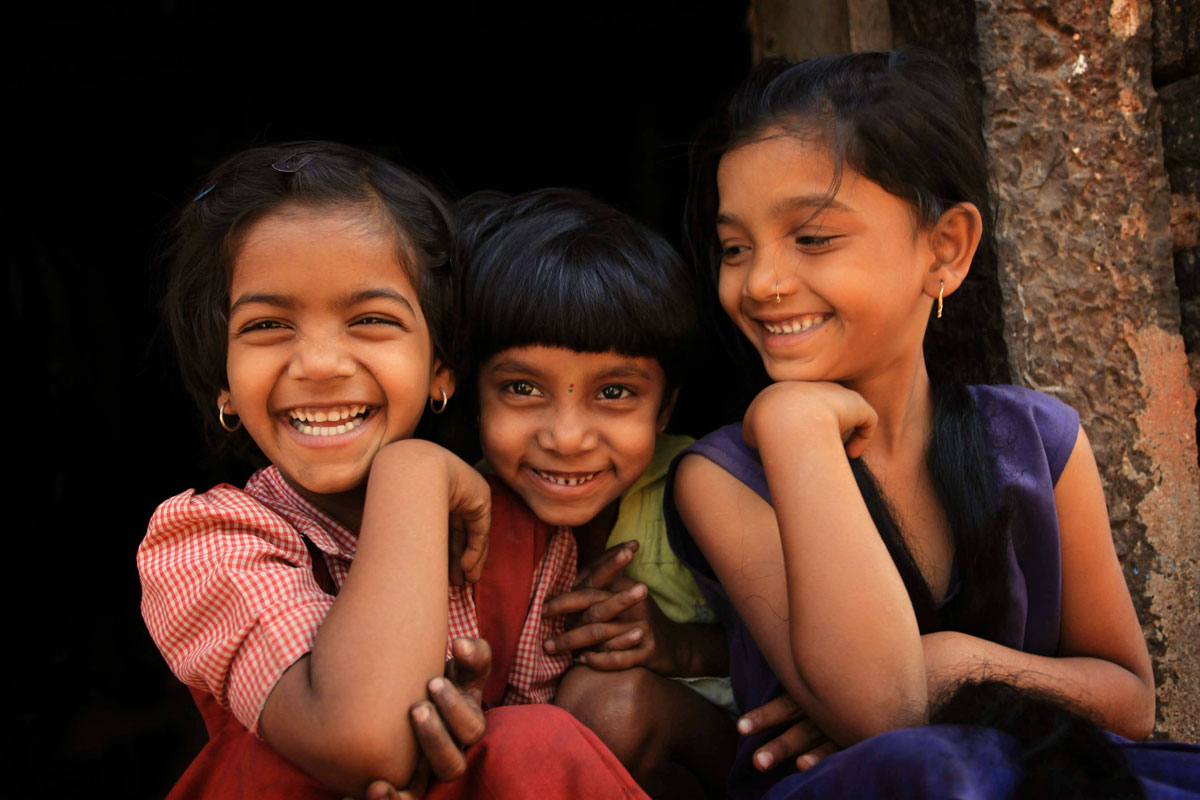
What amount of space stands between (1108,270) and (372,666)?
1644 mm

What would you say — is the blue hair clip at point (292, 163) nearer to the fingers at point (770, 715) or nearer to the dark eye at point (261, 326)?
the dark eye at point (261, 326)

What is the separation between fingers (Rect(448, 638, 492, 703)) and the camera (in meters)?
1.40

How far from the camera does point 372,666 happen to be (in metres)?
1.30

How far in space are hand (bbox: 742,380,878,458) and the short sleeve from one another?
71 centimetres

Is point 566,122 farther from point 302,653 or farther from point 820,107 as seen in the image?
point 302,653

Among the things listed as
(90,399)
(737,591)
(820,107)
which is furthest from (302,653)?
(90,399)

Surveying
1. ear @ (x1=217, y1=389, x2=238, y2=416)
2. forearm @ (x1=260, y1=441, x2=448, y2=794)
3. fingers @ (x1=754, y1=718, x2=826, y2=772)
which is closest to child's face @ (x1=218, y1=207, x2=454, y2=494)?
ear @ (x1=217, y1=389, x2=238, y2=416)

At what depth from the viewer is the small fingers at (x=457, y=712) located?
52.4 inches

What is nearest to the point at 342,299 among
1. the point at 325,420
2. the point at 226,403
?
the point at 325,420

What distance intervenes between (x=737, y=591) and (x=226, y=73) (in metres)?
2.82

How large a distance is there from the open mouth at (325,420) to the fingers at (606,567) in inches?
20.6

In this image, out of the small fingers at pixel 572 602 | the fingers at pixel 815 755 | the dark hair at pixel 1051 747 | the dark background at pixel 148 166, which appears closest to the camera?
the dark hair at pixel 1051 747

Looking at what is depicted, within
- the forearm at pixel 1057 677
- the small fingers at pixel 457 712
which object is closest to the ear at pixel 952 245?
the forearm at pixel 1057 677

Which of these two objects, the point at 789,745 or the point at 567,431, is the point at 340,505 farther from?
the point at 789,745
